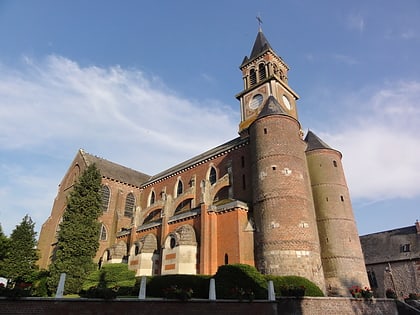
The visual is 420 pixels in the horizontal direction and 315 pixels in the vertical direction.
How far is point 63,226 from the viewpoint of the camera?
26.8 m

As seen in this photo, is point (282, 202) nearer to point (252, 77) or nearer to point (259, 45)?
point (252, 77)

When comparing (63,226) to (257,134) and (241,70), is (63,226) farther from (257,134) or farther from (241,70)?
(241,70)

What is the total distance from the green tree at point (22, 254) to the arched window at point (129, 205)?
10944mm

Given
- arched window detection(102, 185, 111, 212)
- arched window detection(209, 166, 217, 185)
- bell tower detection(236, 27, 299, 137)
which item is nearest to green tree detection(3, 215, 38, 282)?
arched window detection(102, 185, 111, 212)

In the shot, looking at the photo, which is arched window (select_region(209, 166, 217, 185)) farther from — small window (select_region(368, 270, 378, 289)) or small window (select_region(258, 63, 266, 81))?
small window (select_region(368, 270, 378, 289))

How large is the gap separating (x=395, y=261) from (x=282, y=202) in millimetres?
21454

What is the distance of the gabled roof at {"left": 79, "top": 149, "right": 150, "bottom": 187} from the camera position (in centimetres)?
4177

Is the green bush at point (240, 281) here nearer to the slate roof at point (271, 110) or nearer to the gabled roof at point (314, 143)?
the slate roof at point (271, 110)

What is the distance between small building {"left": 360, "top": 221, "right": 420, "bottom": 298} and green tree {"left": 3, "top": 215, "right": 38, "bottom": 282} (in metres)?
37.8

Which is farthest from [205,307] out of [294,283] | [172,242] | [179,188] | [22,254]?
[22,254]

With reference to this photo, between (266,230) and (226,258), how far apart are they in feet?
12.4

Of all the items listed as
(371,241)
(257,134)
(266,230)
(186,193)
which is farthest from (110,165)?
(371,241)

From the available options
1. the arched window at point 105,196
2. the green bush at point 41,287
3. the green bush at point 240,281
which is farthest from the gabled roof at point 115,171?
the green bush at point 240,281

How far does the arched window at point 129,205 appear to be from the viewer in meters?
41.3
